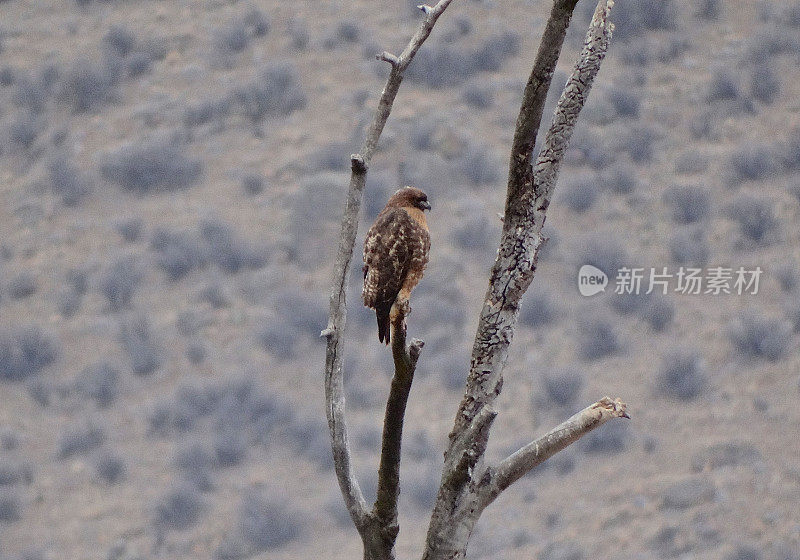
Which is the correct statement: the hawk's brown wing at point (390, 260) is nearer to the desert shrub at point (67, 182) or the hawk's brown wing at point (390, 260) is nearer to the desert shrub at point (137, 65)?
the desert shrub at point (67, 182)

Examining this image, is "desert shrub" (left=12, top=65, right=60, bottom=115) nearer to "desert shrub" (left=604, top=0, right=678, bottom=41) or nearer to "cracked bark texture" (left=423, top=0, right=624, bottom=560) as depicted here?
"desert shrub" (left=604, top=0, right=678, bottom=41)

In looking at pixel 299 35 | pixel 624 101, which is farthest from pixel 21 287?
pixel 624 101

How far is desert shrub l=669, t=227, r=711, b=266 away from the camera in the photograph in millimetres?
17672

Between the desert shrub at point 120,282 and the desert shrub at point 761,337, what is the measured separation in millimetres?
9568

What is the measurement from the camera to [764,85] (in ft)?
67.9

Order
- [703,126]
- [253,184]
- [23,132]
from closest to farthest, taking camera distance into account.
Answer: [253,184]
[703,126]
[23,132]

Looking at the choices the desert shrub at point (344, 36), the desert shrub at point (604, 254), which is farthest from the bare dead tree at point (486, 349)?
the desert shrub at point (344, 36)

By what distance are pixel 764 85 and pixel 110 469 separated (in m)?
13.8

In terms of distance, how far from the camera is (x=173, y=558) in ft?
47.6

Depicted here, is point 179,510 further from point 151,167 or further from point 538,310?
point 151,167

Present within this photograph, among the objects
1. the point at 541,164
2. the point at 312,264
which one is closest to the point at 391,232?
the point at 541,164

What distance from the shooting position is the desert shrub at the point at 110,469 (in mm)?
15578

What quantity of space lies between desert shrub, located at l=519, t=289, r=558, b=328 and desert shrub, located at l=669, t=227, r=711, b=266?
2.36 meters

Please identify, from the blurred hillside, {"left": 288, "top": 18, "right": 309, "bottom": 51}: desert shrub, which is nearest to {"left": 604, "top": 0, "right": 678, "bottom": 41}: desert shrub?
the blurred hillside
